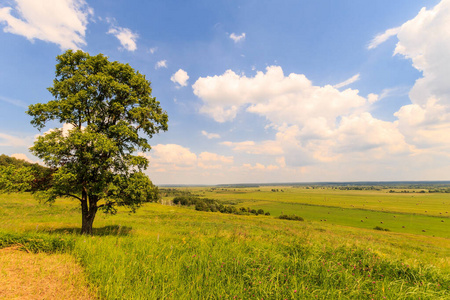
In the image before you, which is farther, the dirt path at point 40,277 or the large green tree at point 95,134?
the large green tree at point 95,134

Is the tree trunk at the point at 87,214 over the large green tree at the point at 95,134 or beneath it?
beneath

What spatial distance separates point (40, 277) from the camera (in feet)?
18.3

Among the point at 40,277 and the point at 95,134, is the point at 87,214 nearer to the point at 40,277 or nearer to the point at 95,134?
the point at 95,134

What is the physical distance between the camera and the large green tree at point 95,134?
12.7 m

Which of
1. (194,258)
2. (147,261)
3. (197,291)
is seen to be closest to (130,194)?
(147,261)

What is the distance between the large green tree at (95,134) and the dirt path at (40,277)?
6.49 m

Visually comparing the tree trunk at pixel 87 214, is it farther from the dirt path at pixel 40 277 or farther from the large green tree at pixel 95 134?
the dirt path at pixel 40 277

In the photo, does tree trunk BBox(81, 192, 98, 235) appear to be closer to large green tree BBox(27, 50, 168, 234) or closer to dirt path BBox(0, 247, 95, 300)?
large green tree BBox(27, 50, 168, 234)

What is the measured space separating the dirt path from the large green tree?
649 centimetres

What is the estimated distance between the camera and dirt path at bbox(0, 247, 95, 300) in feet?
15.9

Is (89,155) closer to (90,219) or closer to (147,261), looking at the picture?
(90,219)

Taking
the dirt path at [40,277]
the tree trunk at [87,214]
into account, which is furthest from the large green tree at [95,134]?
the dirt path at [40,277]

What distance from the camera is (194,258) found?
6527mm

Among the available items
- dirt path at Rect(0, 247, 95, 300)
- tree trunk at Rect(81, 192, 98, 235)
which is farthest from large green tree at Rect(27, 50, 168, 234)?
dirt path at Rect(0, 247, 95, 300)
